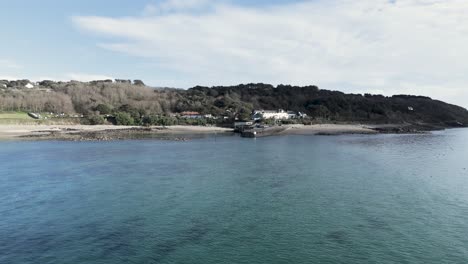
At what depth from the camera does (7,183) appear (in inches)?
971

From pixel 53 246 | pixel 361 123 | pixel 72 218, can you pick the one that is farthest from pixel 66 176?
pixel 361 123

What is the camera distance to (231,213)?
60.0 feet

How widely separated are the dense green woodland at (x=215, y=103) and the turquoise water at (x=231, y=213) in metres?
64.2

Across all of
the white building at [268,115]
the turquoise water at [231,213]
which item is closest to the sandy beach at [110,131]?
the white building at [268,115]

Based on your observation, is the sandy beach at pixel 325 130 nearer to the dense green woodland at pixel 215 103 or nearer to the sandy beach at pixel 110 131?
the sandy beach at pixel 110 131

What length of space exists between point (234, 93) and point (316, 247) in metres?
125

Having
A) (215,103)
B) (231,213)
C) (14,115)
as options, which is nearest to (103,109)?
(14,115)

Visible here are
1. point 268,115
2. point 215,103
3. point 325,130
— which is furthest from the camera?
point 215,103

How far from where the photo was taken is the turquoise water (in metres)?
13.4

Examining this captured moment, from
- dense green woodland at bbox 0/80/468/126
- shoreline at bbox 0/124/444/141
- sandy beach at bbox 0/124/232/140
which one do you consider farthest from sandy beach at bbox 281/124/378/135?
dense green woodland at bbox 0/80/468/126

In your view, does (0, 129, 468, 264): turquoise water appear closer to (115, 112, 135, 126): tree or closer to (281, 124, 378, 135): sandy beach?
(281, 124, 378, 135): sandy beach

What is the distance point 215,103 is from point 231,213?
104 metres

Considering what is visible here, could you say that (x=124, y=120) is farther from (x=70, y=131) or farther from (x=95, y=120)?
(x=70, y=131)

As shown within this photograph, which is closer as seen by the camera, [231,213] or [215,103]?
[231,213]
